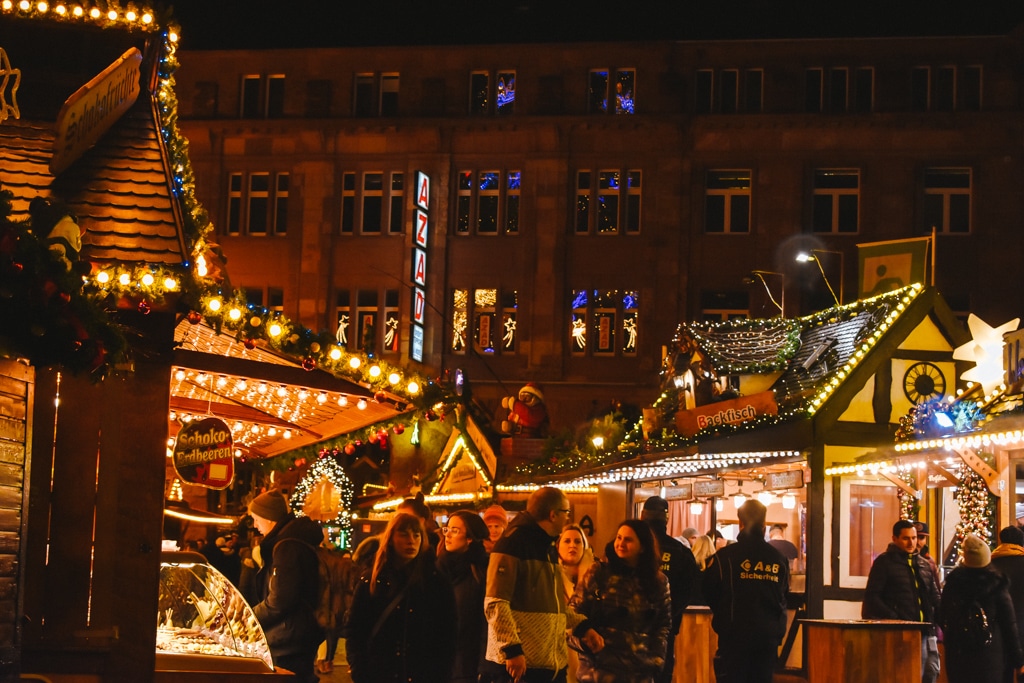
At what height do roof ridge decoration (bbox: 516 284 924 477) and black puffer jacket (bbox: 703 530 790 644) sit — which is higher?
roof ridge decoration (bbox: 516 284 924 477)

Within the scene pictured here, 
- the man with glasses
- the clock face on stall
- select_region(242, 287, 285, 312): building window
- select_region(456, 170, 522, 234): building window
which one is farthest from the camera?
select_region(242, 287, 285, 312): building window

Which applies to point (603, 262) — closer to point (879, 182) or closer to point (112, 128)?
point (879, 182)

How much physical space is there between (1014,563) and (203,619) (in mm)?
7231

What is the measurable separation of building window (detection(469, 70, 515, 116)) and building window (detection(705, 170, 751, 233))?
17.7 feet

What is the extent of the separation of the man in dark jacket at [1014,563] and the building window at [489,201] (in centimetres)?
2410

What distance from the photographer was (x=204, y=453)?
39.2ft

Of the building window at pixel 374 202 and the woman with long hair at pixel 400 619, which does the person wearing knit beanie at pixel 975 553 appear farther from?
the building window at pixel 374 202

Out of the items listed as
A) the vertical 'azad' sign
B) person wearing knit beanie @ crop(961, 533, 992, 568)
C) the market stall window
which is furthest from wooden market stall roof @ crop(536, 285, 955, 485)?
the vertical 'azad' sign

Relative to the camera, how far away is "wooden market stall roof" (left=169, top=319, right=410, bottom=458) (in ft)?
35.1

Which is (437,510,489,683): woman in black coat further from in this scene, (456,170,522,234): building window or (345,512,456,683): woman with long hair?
(456,170,522,234): building window

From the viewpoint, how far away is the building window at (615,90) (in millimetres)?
35562

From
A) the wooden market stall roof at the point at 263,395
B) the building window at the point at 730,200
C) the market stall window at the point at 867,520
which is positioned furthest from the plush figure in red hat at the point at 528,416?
the building window at the point at 730,200

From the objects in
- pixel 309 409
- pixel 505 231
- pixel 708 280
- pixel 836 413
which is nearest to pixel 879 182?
pixel 708 280

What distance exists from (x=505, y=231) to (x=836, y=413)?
1905 cm
